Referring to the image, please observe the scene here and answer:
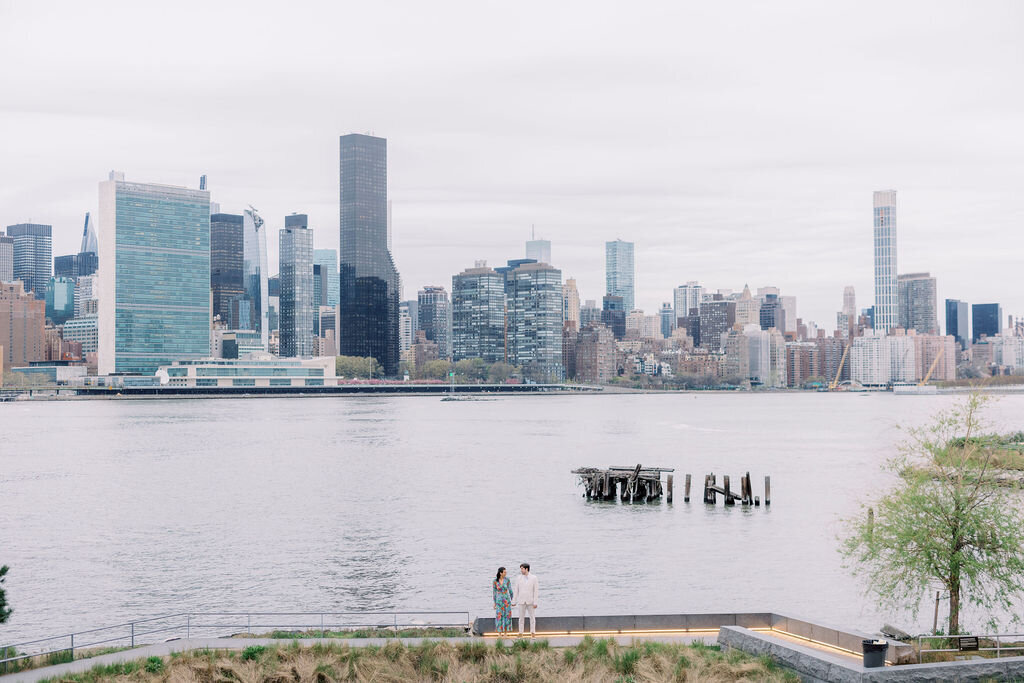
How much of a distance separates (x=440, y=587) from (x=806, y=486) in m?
45.7

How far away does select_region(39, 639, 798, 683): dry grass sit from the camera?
22.3 m

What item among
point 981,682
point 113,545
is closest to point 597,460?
point 113,545

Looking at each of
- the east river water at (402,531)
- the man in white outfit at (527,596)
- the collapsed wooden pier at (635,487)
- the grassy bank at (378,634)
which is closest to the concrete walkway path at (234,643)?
the man in white outfit at (527,596)

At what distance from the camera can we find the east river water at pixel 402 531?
41.3m

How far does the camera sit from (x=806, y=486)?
80625 mm

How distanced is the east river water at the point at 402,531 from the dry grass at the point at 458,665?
1512 cm

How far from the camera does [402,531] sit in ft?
193

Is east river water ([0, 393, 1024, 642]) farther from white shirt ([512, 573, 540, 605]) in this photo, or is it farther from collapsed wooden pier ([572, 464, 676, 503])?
white shirt ([512, 573, 540, 605])

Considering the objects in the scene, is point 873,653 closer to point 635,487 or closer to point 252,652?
point 252,652

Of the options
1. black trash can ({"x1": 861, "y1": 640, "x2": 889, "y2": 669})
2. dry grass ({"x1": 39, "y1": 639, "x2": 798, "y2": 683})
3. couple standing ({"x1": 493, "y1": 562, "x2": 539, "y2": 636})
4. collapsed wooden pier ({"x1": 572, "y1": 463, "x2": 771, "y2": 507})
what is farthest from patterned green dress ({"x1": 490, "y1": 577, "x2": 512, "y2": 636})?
collapsed wooden pier ({"x1": 572, "y1": 463, "x2": 771, "y2": 507})

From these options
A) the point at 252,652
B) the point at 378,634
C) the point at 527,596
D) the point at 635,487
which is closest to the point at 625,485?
the point at 635,487

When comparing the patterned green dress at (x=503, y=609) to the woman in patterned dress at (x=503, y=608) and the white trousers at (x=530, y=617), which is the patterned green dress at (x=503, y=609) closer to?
the woman in patterned dress at (x=503, y=608)

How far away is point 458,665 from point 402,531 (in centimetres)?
3614

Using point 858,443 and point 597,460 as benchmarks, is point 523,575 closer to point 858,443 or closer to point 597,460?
point 597,460
